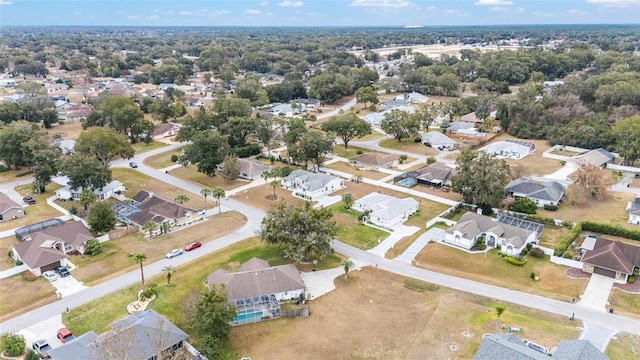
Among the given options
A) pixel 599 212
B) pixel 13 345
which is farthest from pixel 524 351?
pixel 599 212

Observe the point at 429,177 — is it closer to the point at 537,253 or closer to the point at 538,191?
the point at 538,191

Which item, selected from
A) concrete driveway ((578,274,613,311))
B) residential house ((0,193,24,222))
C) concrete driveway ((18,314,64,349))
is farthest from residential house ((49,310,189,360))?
residential house ((0,193,24,222))

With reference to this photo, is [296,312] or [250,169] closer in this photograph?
[296,312]

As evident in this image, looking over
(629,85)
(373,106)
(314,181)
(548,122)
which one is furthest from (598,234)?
(373,106)

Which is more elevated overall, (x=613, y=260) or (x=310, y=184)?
(x=613, y=260)

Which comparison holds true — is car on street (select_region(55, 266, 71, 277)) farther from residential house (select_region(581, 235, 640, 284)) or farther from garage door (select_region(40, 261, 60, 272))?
residential house (select_region(581, 235, 640, 284))

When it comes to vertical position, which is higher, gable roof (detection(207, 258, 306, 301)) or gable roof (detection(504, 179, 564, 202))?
gable roof (detection(504, 179, 564, 202))

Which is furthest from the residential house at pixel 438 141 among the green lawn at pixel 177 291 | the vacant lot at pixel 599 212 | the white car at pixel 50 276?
the white car at pixel 50 276

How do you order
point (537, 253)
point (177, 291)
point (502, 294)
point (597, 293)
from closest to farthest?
point (597, 293) < point (502, 294) < point (177, 291) < point (537, 253)
